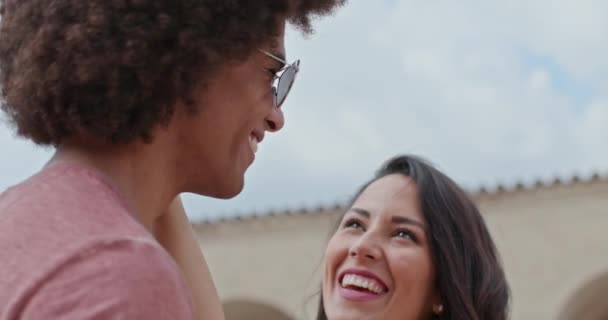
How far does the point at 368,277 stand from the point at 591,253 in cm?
898

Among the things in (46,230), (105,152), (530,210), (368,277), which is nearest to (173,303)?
(46,230)

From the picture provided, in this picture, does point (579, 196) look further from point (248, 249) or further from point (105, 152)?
point (105, 152)

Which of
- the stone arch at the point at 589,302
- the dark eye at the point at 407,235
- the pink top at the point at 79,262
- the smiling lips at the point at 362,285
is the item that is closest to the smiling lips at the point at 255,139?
the pink top at the point at 79,262

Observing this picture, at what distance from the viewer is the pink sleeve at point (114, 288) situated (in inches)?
52.1

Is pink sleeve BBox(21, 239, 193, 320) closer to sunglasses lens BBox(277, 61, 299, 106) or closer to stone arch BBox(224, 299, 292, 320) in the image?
sunglasses lens BBox(277, 61, 299, 106)

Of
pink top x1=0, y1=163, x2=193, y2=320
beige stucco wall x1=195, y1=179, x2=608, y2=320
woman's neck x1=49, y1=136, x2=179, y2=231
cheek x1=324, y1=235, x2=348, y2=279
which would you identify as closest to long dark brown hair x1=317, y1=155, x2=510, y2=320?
cheek x1=324, y1=235, x2=348, y2=279

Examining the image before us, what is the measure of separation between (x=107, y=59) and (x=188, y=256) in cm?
67

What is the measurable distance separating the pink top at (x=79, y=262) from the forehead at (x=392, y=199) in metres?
2.36

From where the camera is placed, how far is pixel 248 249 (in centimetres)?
1308

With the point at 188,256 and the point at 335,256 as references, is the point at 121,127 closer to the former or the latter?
the point at 188,256

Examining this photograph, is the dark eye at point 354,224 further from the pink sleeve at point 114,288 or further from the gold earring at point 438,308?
the pink sleeve at point 114,288

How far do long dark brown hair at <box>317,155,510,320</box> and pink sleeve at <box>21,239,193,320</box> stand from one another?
7.80 ft

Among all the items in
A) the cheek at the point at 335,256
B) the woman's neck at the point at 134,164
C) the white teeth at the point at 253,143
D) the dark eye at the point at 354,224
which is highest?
the dark eye at the point at 354,224

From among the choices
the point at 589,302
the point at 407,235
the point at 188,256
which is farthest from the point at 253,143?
the point at 589,302
